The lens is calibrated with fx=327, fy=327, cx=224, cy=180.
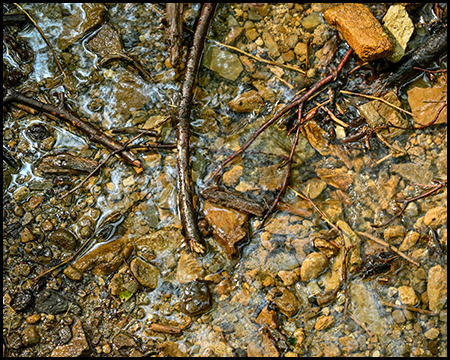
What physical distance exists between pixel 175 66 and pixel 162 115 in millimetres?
538

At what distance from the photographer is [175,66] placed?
11.2ft

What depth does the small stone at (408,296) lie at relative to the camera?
119 inches

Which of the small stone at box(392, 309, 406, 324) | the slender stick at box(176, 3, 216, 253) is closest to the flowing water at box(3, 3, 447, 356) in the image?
the small stone at box(392, 309, 406, 324)

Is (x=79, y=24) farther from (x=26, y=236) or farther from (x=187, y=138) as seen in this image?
(x=26, y=236)

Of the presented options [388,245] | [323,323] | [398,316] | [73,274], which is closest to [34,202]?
[73,274]

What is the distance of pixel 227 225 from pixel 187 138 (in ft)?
3.08

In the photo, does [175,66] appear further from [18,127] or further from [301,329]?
[301,329]

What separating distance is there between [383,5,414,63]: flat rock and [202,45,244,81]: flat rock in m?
1.51

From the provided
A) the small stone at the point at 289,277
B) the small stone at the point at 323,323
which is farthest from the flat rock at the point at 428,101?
the small stone at the point at 323,323

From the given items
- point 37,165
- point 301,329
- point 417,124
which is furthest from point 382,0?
point 37,165

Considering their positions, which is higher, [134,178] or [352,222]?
[134,178]

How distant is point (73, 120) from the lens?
3242 millimetres

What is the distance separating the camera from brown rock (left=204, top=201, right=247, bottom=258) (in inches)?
121

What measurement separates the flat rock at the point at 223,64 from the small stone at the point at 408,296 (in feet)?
8.68
